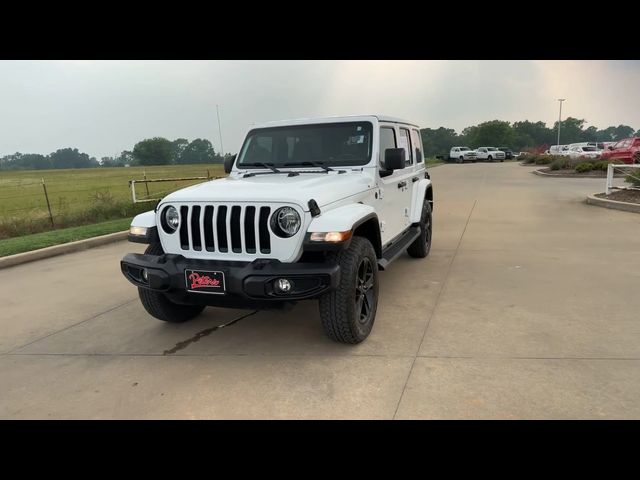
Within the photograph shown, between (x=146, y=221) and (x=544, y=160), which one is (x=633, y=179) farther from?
(x=544, y=160)

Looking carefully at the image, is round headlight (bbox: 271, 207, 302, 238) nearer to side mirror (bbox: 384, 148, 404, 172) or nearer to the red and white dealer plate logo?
the red and white dealer plate logo

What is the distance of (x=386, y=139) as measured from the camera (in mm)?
5172

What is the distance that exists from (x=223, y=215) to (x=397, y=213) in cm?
249

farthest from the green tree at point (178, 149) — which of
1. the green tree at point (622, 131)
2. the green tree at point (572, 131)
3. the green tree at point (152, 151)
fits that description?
the green tree at point (622, 131)

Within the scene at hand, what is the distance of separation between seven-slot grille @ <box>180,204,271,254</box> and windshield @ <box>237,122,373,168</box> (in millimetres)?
1418

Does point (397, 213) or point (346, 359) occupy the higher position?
point (397, 213)

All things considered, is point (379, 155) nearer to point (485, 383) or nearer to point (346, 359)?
point (346, 359)

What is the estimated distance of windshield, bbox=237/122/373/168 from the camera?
15.7 ft

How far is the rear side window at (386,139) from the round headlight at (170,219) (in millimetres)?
2180

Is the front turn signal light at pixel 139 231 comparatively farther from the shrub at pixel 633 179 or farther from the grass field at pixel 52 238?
the shrub at pixel 633 179

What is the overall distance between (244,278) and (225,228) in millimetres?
486

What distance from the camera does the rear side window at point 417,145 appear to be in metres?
6.68

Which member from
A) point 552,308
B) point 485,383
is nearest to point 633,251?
point 552,308

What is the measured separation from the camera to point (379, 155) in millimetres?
4805
